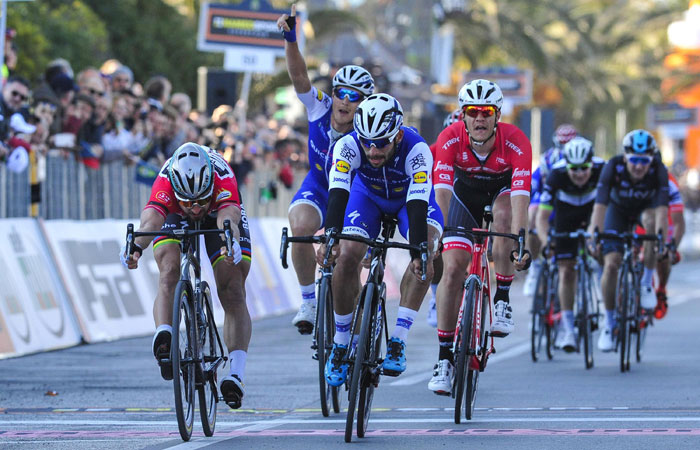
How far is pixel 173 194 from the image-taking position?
8.93 m

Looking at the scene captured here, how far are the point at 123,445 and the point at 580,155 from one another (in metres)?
7.08

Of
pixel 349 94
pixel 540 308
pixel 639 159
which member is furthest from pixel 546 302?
pixel 349 94

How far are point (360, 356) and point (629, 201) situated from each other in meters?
6.56

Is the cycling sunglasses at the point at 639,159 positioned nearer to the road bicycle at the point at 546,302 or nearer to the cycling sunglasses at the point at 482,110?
the road bicycle at the point at 546,302

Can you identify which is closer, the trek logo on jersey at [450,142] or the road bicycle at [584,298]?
the trek logo on jersey at [450,142]

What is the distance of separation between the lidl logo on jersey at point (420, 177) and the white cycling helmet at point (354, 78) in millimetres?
1442

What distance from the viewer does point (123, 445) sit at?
27.7 ft

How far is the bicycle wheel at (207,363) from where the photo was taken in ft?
28.5

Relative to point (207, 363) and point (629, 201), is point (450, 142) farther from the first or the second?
point (629, 201)

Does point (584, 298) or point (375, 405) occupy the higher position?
point (584, 298)

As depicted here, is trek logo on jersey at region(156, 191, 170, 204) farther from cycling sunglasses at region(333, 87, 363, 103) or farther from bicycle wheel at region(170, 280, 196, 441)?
cycling sunglasses at region(333, 87, 363, 103)

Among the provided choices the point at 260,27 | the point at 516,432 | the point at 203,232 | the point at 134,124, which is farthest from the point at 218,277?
the point at 260,27

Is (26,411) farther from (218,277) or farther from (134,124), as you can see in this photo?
(134,124)

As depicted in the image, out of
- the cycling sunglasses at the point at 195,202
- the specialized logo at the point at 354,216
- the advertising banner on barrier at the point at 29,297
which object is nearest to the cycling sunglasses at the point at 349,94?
the specialized logo at the point at 354,216
